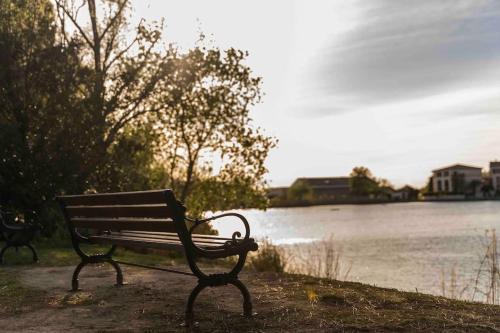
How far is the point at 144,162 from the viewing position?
19875 mm

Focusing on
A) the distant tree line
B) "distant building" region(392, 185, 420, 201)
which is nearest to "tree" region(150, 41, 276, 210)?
the distant tree line

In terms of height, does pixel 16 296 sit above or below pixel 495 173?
below

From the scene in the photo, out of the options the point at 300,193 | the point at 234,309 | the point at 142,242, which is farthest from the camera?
the point at 300,193

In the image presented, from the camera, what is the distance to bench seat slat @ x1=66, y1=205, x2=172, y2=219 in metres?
5.20

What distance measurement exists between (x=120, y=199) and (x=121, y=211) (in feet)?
0.62

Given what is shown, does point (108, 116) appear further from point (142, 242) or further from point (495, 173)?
point (495, 173)

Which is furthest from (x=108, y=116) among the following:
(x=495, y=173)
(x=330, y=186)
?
(x=330, y=186)

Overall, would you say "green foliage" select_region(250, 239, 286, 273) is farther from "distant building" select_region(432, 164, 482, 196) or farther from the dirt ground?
"distant building" select_region(432, 164, 482, 196)

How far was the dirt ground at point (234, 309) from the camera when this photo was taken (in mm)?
4953

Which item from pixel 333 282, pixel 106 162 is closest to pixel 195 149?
pixel 106 162

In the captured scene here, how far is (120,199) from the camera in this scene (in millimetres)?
5816

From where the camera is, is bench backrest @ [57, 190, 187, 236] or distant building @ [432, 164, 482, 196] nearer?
bench backrest @ [57, 190, 187, 236]

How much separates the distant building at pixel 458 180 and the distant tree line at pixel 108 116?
14954cm

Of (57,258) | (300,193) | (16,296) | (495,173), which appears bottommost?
(16,296)
